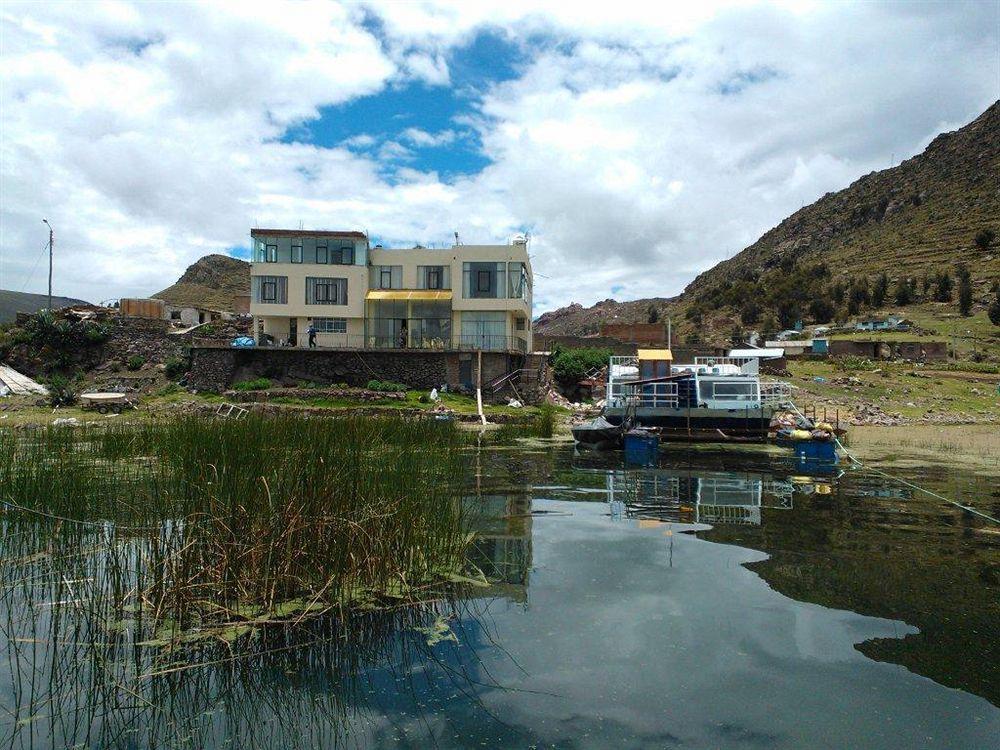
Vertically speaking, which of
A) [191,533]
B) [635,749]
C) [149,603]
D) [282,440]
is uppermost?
[282,440]

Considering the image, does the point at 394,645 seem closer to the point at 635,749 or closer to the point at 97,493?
the point at 635,749

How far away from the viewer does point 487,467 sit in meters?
17.7

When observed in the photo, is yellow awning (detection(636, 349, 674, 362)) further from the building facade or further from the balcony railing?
the building facade

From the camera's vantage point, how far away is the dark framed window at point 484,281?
3897cm

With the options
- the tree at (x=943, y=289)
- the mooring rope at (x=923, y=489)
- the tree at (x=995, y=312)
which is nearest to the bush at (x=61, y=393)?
the mooring rope at (x=923, y=489)

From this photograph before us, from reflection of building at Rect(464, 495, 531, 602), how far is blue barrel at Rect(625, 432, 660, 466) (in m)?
7.41

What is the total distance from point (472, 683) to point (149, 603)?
3.03m

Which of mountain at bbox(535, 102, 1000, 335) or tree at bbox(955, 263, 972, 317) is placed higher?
mountain at bbox(535, 102, 1000, 335)

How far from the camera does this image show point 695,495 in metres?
14.7

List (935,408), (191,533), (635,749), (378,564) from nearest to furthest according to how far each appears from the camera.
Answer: (635,749)
(191,533)
(378,564)
(935,408)

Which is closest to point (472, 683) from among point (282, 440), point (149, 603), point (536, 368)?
point (149, 603)

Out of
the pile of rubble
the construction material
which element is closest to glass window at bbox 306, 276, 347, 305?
the construction material

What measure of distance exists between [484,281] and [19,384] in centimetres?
2390

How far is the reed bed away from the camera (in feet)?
20.6
